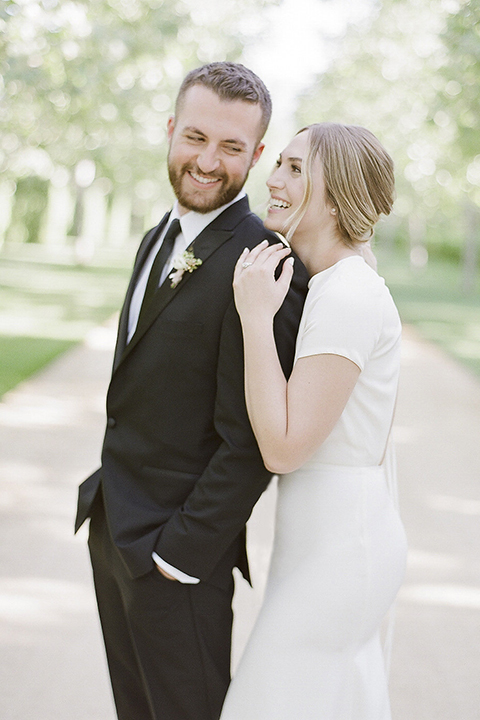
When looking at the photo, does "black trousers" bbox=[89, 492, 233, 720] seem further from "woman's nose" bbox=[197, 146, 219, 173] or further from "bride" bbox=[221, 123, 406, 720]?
"woman's nose" bbox=[197, 146, 219, 173]

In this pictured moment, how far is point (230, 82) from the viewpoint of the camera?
224 cm

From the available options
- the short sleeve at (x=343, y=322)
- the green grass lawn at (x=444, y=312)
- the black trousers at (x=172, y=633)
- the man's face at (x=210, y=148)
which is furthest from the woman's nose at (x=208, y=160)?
the green grass lawn at (x=444, y=312)

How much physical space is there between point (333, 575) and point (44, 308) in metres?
15.0

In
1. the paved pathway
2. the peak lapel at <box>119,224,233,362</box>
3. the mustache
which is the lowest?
the paved pathway

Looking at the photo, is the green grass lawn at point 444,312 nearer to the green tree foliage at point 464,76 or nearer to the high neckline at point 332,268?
the green tree foliage at point 464,76

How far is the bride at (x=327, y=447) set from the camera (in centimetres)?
205

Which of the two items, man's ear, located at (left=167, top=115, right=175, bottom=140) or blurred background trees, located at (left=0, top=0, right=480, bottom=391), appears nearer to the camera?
man's ear, located at (left=167, top=115, right=175, bottom=140)

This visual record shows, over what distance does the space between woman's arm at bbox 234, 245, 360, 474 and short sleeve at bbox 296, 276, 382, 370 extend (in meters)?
0.03

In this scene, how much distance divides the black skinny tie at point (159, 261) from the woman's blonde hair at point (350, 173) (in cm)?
40

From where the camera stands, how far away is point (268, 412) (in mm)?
2012

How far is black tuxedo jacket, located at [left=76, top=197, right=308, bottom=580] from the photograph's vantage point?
2150mm

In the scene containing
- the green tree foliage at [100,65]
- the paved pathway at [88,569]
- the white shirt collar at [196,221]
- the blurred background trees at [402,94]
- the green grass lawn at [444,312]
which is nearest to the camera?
the white shirt collar at [196,221]

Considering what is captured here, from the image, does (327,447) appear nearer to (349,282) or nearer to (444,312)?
(349,282)

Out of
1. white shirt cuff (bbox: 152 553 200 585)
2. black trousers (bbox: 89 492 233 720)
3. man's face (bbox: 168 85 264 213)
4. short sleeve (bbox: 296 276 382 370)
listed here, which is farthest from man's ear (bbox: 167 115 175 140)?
white shirt cuff (bbox: 152 553 200 585)
